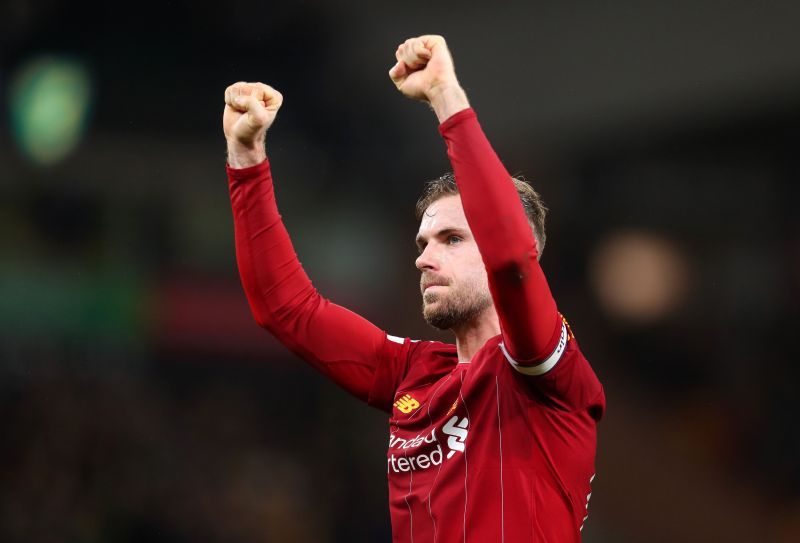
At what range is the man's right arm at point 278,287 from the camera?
1686mm

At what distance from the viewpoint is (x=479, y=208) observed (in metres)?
1.29

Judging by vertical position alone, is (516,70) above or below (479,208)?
above

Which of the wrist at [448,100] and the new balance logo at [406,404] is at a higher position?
the wrist at [448,100]

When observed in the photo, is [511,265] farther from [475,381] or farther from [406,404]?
[406,404]

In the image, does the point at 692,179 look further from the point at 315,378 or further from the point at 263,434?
the point at 263,434

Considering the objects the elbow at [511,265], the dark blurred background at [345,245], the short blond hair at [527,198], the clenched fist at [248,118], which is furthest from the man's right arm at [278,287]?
the dark blurred background at [345,245]

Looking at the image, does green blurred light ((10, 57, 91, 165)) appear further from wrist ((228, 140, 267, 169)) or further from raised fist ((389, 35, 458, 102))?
raised fist ((389, 35, 458, 102))

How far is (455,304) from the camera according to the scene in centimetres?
167

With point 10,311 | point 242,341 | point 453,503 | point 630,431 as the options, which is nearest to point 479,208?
point 453,503

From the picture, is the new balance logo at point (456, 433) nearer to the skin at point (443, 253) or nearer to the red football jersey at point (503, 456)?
the red football jersey at point (503, 456)

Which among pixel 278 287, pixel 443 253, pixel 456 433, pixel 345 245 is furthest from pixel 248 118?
pixel 345 245

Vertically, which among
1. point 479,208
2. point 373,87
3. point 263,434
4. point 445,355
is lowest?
point 263,434

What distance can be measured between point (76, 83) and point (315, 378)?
1803 millimetres

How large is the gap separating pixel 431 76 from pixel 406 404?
0.70m
